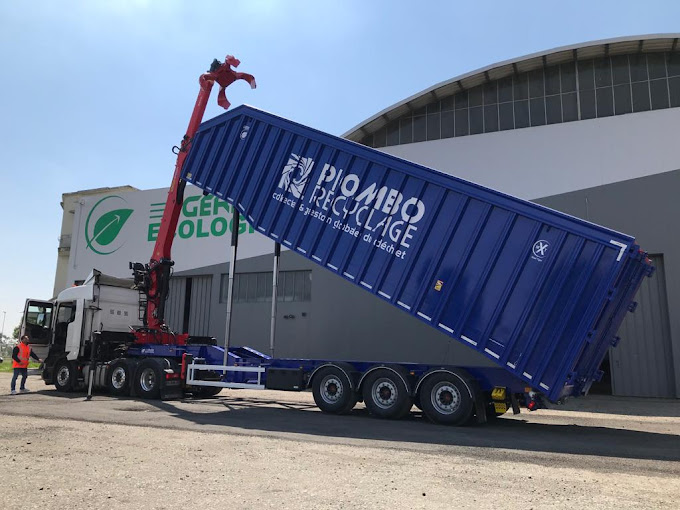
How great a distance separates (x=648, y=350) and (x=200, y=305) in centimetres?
1763

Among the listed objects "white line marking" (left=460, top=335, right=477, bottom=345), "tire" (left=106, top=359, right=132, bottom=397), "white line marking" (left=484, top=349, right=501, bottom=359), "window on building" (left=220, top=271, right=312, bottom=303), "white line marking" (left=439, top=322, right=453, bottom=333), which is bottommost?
"tire" (left=106, top=359, right=132, bottom=397)

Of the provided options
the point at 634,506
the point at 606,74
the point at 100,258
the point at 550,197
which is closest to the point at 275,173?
the point at 634,506

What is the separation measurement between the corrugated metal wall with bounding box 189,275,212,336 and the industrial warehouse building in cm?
7

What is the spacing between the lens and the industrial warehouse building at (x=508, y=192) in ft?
55.7

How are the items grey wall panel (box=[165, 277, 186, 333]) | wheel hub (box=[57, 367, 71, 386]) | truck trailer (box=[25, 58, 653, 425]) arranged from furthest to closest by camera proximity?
grey wall panel (box=[165, 277, 186, 333]), wheel hub (box=[57, 367, 71, 386]), truck trailer (box=[25, 58, 653, 425])

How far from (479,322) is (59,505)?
687cm

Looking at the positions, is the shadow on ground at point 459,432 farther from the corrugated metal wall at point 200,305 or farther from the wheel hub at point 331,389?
the corrugated metal wall at point 200,305

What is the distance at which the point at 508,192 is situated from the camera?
755 inches

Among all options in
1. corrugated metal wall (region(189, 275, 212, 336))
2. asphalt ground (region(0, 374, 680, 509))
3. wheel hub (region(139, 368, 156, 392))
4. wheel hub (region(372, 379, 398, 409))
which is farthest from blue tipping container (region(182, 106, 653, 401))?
corrugated metal wall (region(189, 275, 212, 336))

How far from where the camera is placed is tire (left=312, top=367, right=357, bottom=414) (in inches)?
422

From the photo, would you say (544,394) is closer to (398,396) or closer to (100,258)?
(398,396)

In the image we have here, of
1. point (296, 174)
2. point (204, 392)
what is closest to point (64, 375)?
point (204, 392)

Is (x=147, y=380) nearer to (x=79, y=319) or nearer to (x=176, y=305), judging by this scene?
Answer: (x=79, y=319)

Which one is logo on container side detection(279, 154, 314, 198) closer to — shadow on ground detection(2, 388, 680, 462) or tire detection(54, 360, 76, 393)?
shadow on ground detection(2, 388, 680, 462)
